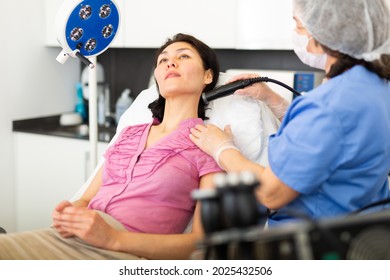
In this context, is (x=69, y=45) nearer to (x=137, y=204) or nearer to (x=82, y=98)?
(x=137, y=204)

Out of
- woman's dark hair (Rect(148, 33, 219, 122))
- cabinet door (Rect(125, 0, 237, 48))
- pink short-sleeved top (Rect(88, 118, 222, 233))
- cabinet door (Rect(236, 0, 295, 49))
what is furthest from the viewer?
cabinet door (Rect(125, 0, 237, 48))

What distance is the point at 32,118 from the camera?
2684 millimetres

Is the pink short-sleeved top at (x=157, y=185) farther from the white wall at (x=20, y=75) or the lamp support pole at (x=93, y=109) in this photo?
the white wall at (x=20, y=75)

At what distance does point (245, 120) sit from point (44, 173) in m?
1.37

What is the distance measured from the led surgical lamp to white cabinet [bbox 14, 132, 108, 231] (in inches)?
34.7

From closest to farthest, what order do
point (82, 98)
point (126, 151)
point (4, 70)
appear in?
point (126, 151) → point (4, 70) → point (82, 98)

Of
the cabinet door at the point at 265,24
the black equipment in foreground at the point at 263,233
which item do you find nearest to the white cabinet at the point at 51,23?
the cabinet door at the point at 265,24

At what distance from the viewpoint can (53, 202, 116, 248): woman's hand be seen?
1.29 metres

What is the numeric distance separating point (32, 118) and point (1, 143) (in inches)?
8.8

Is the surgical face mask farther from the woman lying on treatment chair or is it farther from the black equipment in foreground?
the black equipment in foreground

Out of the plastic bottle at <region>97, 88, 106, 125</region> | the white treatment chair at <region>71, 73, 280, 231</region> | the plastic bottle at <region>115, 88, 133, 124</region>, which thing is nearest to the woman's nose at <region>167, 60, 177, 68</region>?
the white treatment chair at <region>71, 73, 280, 231</region>

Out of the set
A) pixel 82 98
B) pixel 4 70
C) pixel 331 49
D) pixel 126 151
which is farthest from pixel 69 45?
pixel 82 98

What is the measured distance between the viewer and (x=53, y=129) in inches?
105

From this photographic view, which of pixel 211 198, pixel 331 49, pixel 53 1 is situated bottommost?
pixel 211 198
